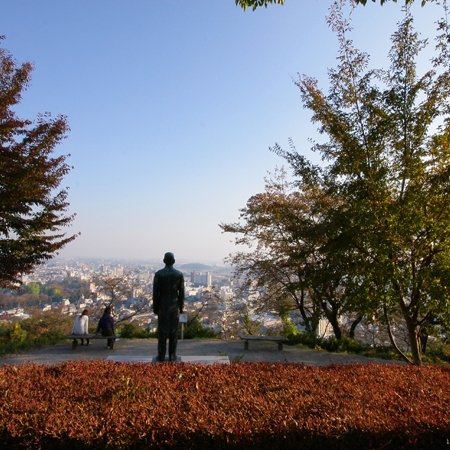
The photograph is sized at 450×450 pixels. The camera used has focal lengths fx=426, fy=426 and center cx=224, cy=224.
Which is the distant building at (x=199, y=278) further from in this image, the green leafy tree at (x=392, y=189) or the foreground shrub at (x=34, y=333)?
the green leafy tree at (x=392, y=189)

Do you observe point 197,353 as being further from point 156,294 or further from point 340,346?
point 156,294

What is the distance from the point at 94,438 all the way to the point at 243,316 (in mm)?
14583

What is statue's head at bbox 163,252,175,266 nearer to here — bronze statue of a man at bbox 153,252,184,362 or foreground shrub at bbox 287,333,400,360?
bronze statue of a man at bbox 153,252,184,362

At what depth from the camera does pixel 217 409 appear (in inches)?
143

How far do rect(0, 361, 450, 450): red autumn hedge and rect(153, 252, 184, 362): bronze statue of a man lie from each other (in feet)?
7.52

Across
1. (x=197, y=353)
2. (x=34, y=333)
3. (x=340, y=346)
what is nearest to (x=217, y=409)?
(x=197, y=353)

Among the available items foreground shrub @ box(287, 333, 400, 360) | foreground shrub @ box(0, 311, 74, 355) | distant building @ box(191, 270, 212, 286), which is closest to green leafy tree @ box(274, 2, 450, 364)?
foreground shrub @ box(287, 333, 400, 360)

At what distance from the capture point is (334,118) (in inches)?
331

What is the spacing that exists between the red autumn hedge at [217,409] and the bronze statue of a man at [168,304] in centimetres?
229

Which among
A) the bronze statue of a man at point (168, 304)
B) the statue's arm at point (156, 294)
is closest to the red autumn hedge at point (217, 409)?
the bronze statue of a man at point (168, 304)

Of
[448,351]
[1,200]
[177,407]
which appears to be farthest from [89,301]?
[177,407]

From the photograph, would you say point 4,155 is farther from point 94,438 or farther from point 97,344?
point 94,438

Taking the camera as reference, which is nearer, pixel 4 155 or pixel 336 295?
pixel 4 155

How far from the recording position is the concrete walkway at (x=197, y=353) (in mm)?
10727
